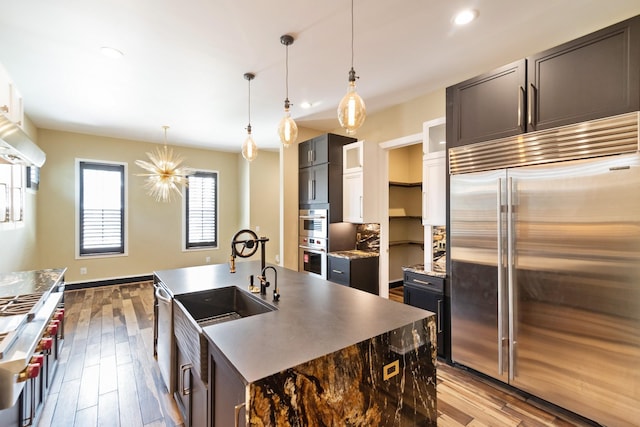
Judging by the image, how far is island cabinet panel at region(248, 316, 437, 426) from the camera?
0.98 m

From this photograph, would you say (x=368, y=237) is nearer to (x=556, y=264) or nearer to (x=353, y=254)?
(x=353, y=254)

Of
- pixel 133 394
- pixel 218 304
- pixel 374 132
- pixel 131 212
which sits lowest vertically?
pixel 133 394

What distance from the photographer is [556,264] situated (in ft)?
6.37

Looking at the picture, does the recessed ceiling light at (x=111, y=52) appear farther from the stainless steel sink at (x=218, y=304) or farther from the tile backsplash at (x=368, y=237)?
the tile backsplash at (x=368, y=237)

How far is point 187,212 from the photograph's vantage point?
20.8ft

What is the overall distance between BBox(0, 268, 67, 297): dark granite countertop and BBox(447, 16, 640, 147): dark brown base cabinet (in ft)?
11.2

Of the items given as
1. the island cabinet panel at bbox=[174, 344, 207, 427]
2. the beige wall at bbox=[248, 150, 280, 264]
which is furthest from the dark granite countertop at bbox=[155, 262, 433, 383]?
the beige wall at bbox=[248, 150, 280, 264]

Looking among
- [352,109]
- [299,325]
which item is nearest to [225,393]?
[299,325]

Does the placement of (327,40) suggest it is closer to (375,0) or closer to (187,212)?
(375,0)

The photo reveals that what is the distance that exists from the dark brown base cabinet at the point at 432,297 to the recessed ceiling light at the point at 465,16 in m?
2.13

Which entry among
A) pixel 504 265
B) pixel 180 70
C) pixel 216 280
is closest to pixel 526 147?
pixel 504 265

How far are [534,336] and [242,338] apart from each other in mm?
2072

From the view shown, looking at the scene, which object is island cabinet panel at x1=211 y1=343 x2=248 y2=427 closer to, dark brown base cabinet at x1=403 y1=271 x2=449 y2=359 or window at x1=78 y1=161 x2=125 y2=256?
dark brown base cabinet at x1=403 y1=271 x2=449 y2=359

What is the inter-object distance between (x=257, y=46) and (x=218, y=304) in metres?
2.17
